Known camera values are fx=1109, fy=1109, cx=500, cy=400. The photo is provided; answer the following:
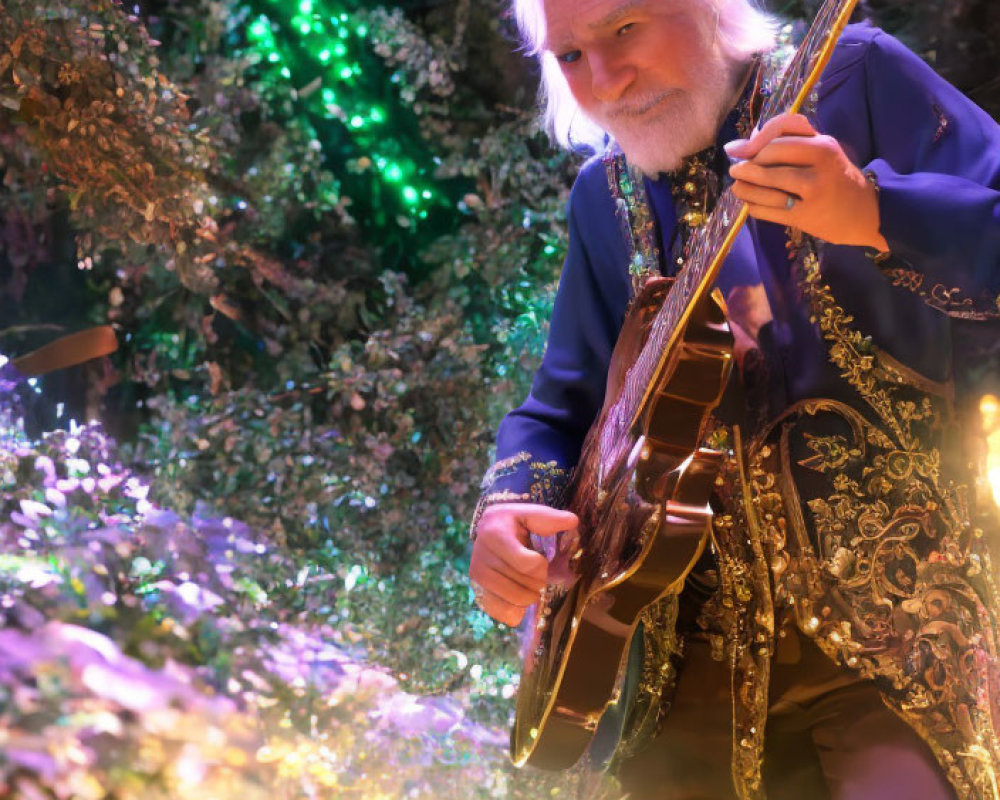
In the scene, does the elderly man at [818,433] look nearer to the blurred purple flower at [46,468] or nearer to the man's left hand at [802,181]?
the man's left hand at [802,181]

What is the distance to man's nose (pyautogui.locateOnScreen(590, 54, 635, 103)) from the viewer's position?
4.91 feet

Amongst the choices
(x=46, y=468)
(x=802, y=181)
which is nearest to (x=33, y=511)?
(x=46, y=468)

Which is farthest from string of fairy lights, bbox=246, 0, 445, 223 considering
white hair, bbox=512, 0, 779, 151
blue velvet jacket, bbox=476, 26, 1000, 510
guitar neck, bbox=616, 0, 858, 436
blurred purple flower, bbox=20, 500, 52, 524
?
guitar neck, bbox=616, 0, 858, 436

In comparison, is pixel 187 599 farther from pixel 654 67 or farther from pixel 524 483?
pixel 654 67

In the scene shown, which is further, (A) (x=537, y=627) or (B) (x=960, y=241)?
(A) (x=537, y=627)

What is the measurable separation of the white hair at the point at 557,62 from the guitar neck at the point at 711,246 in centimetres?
30

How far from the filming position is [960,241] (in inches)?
45.3

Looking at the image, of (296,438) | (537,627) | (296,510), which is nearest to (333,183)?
(296,438)

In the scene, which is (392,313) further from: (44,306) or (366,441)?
(44,306)

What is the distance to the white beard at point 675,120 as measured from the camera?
1.51m

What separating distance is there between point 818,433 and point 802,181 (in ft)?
1.36

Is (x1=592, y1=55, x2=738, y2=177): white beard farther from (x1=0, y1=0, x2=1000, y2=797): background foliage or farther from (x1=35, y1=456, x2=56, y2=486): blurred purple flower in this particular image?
(x1=35, y1=456, x2=56, y2=486): blurred purple flower

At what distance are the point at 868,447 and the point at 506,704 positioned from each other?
1.89m

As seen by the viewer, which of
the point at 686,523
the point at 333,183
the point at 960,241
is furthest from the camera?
the point at 333,183
